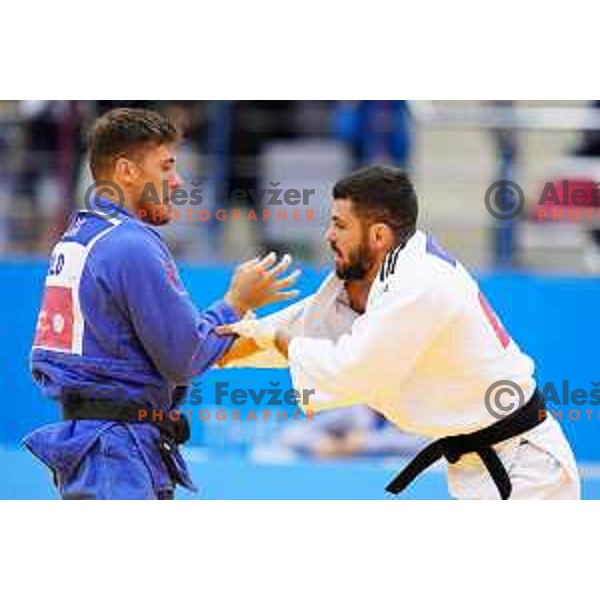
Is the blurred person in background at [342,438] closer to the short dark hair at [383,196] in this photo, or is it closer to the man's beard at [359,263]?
the man's beard at [359,263]

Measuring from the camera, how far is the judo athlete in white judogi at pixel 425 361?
17.4 ft

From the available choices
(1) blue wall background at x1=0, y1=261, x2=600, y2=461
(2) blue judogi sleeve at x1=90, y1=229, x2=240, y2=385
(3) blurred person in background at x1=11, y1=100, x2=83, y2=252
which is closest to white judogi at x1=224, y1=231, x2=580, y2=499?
(2) blue judogi sleeve at x1=90, y1=229, x2=240, y2=385

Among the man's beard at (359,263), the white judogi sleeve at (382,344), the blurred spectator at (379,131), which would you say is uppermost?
the blurred spectator at (379,131)

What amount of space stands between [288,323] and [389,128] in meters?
4.44

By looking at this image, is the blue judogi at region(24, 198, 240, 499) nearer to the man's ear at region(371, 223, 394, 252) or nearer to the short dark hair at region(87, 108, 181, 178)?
the short dark hair at region(87, 108, 181, 178)

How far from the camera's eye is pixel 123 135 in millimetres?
5363

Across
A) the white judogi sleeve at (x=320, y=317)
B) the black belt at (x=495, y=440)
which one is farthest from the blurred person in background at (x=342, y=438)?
the black belt at (x=495, y=440)

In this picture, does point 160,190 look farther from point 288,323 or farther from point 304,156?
point 304,156

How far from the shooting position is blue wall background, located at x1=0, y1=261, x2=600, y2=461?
327 inches

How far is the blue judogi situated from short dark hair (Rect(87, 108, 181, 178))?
0.64 ft

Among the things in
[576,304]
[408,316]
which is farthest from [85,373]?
[576,304]

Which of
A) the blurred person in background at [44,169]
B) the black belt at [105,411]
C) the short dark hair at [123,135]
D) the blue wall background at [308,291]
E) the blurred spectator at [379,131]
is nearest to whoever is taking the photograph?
the black belt at [105,411]

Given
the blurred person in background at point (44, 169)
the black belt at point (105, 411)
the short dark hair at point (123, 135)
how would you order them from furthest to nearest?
1. the blurred person in background at point (44, 169)
2. the short dark hair at point (123, 135)
3. the black belt at point (105, 411)

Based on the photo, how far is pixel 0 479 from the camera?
7668 millimetres
